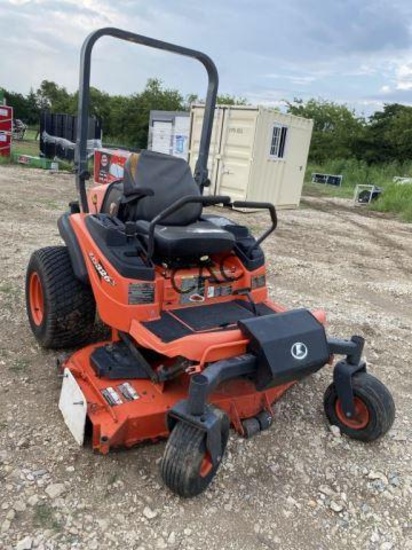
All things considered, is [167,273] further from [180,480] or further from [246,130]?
[246,130]

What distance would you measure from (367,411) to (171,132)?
9963 millimetres

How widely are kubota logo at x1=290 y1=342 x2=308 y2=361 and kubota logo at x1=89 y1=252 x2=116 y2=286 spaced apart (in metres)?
0.97

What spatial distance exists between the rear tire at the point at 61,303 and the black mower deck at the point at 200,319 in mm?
638

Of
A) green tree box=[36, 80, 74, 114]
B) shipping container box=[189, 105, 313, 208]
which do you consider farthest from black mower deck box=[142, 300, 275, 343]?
green tree box=[36, 80, 74, 114]

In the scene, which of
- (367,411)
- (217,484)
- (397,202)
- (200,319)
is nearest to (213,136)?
(397,202)

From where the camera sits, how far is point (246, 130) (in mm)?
9406

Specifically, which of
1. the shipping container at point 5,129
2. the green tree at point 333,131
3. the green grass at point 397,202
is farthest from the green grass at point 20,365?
the green tree at point 333,131

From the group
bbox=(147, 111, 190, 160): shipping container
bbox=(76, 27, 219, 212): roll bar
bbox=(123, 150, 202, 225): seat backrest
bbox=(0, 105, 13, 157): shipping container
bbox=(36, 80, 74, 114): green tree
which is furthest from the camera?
bbox=(36, 80, 74, 114): green tree

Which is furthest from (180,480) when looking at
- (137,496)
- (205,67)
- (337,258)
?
(337,258)

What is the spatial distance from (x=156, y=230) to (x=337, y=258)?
449cm

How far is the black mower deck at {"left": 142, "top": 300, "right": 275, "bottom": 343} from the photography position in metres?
2.47

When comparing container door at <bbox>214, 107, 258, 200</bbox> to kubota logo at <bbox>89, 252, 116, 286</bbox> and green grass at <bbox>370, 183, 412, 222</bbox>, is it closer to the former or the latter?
green grass at <bbox>370, 183, 412, 222</bbox>

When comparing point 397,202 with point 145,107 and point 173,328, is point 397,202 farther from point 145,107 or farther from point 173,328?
point 145,107

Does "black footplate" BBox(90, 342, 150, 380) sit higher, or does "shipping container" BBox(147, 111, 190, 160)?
"shipping container" BBox(147, 111, 190, 160)
